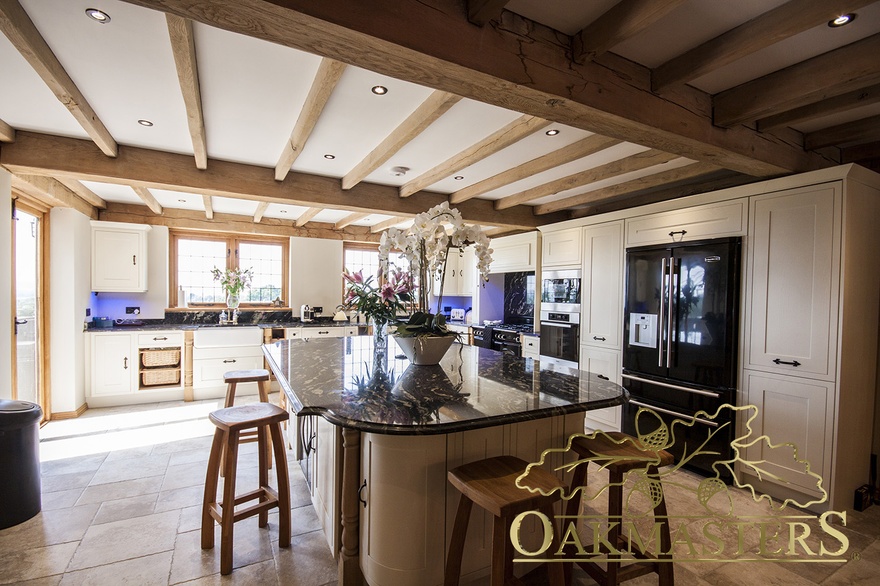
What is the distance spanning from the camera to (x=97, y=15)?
1.64 meters

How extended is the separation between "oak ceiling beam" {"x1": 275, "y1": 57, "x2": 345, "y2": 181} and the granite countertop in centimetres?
139

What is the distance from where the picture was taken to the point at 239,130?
9.13ft

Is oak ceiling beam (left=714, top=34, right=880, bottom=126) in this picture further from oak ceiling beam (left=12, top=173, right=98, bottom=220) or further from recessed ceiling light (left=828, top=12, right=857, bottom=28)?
oak ceiling beam (left=12, top=173, right=98, bottom=220)

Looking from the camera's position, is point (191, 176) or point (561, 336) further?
point (561, 336)

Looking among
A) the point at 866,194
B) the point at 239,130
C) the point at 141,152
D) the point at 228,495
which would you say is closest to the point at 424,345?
the point at 228,495

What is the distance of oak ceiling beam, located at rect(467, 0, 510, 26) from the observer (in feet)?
4.80

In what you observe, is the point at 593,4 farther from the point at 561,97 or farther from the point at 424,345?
the point at 424,345

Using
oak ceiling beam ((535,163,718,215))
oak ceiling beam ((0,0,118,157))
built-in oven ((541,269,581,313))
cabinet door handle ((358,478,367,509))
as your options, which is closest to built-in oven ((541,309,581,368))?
built-in oven ((541,269,581,313))

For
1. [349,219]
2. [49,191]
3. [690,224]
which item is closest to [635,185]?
[690,224]

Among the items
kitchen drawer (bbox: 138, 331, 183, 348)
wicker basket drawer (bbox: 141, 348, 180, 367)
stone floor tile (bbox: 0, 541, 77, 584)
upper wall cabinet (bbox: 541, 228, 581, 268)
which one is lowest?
stone floor tile (bbox: 0, 541, 77, 584)

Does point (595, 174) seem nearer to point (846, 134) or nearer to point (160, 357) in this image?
point (846, 134)

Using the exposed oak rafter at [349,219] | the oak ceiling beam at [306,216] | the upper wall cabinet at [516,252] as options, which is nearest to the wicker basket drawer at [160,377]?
the oak ceiling beam at [306,216]

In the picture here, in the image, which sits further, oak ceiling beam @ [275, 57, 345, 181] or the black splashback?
the black splashback

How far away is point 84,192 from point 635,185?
5.27 m
